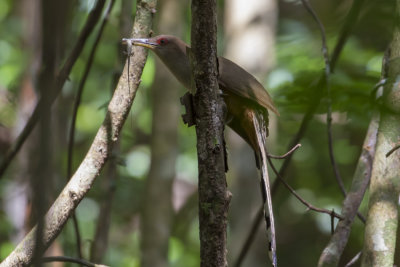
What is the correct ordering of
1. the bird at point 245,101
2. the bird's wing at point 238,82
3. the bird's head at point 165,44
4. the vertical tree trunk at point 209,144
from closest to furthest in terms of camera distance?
the vertical tree trunk at point 209,144
the bird at point 245,101
the bird's wing at point 238,82
the bird's head at point 165,44

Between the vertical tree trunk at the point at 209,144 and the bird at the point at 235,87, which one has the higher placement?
the bird at the point at 235,87

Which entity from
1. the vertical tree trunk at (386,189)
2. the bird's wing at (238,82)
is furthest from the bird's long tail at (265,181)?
the vertical tree trunk at (386,189)

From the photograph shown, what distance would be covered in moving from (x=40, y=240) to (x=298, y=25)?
509 cm

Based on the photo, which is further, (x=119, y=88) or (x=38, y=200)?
(x=119, y=88)

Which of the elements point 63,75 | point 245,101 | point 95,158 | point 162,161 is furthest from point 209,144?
point 162,161

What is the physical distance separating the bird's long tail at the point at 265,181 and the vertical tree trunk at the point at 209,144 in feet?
1.61

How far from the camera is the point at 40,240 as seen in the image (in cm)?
81

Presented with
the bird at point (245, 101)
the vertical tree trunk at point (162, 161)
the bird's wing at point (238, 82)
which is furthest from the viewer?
the vertical tree trunk at point (162, 161)

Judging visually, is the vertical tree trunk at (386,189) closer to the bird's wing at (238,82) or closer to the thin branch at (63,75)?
the bird's wing at (238,82)

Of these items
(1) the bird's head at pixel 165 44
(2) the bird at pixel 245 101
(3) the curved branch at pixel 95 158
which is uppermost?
(1) the bird's head at pixel 165 44

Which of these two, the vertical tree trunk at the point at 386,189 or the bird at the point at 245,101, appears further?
the bird at the point at 245,101

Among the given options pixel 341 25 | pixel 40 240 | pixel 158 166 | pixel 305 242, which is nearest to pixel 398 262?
pixel 341 25

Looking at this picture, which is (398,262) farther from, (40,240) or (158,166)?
(158,166)

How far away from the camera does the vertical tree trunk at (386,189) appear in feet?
6.75
